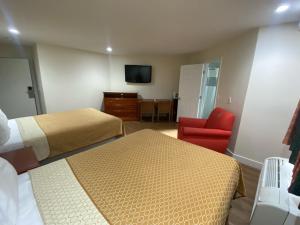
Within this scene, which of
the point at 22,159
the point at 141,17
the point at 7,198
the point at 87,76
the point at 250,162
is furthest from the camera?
the point at 87,76

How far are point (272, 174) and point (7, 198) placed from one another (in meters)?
2.11

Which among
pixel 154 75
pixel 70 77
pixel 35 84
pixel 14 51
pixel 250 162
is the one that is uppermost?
pixel 14 51

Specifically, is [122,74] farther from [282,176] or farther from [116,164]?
[282,176]

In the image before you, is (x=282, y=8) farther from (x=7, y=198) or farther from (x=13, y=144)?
(x=13, y=144)

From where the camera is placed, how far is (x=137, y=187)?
106cm

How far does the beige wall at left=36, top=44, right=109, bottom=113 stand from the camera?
11.5ft

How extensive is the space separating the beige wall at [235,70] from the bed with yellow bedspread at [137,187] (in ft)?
4.77

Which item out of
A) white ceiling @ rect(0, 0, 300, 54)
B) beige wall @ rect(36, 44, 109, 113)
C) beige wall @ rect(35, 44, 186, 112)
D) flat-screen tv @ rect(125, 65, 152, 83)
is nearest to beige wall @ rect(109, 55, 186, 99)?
beige wall @ rect(35, 44, 186, 112)

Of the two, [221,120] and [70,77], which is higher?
[70,77]

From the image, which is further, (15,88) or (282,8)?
(15,88)

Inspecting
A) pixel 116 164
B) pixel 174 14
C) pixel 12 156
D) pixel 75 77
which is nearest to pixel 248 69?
pixel 174 14

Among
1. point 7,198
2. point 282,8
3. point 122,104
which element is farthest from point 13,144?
point 282,8

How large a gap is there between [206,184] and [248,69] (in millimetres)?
2072

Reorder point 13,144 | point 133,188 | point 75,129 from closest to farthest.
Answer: point 133,188 → point 13,144 → point 75,129
